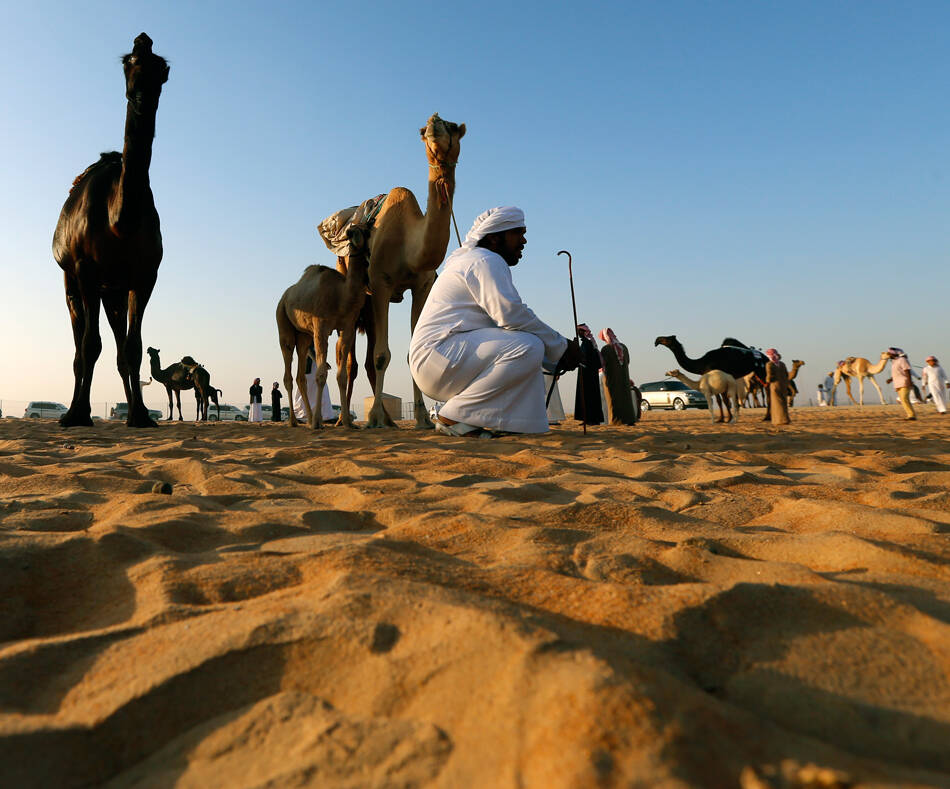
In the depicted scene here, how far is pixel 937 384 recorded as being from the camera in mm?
16234

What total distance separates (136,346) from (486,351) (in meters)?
4.52

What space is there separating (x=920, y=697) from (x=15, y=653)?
1420 mm

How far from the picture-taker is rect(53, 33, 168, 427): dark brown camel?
6691 millimetres

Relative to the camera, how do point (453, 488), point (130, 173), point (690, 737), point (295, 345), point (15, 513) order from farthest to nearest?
point (295, 345) < point (130, 173) < point (453, 488) < point (15, 513) < point (690, 737)

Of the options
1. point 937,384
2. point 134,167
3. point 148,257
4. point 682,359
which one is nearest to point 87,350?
point 148,257

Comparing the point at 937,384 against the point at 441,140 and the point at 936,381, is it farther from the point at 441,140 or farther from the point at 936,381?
the point at 441,140

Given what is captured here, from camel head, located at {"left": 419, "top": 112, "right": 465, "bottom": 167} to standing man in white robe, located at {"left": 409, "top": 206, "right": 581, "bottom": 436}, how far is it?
146 cm

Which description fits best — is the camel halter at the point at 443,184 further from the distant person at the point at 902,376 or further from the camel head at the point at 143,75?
the distant person at the point at 902,376

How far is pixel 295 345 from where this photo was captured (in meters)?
10.1

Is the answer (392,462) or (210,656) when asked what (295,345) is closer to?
(392,462)

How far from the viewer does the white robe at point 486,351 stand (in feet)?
17.5

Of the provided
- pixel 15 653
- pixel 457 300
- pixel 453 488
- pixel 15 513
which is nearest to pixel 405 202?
pixel 457 300

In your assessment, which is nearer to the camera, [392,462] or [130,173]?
[392,462]

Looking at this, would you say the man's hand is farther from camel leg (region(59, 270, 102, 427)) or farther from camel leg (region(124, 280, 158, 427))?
camel leg (region(59, 270, 102, 427))
